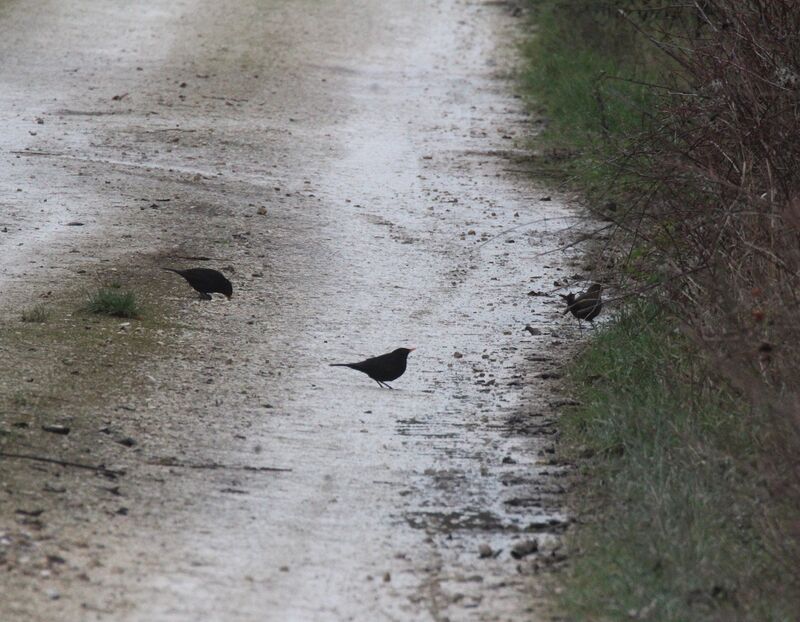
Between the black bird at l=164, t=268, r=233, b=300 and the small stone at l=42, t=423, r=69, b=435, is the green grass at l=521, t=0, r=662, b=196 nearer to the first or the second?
the black bird at l=164, t=268, r=233, b=300

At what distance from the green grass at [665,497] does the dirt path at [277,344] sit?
230mm

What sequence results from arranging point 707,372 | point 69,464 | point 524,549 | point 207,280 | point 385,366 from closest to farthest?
1. point 524,549
2. point 69,464
3. point 707,372
4. point 385,366
5. point 207,280

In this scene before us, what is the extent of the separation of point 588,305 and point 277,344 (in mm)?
1907

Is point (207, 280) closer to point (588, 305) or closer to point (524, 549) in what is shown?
point (588, 305)

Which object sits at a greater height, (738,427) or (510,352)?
(738,427)

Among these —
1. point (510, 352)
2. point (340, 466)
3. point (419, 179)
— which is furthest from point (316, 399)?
point (419, 179)

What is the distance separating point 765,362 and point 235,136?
8776 millimetres

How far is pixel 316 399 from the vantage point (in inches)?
289

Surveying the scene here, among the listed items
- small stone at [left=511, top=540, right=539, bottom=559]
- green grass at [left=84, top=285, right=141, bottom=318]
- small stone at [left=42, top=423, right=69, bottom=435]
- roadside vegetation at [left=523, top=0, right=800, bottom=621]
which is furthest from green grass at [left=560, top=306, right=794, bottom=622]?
green grass at [left=84, top=285, right=141, bottom=318]

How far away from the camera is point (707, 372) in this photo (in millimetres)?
6793

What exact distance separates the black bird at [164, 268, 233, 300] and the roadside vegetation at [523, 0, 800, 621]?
239 cm

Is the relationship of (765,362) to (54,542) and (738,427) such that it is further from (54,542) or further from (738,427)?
(54,542)

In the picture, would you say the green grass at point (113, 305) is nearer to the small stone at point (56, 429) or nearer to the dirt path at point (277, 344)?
the dirt path at point (277, 344)

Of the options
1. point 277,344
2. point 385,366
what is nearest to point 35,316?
point 277,344
